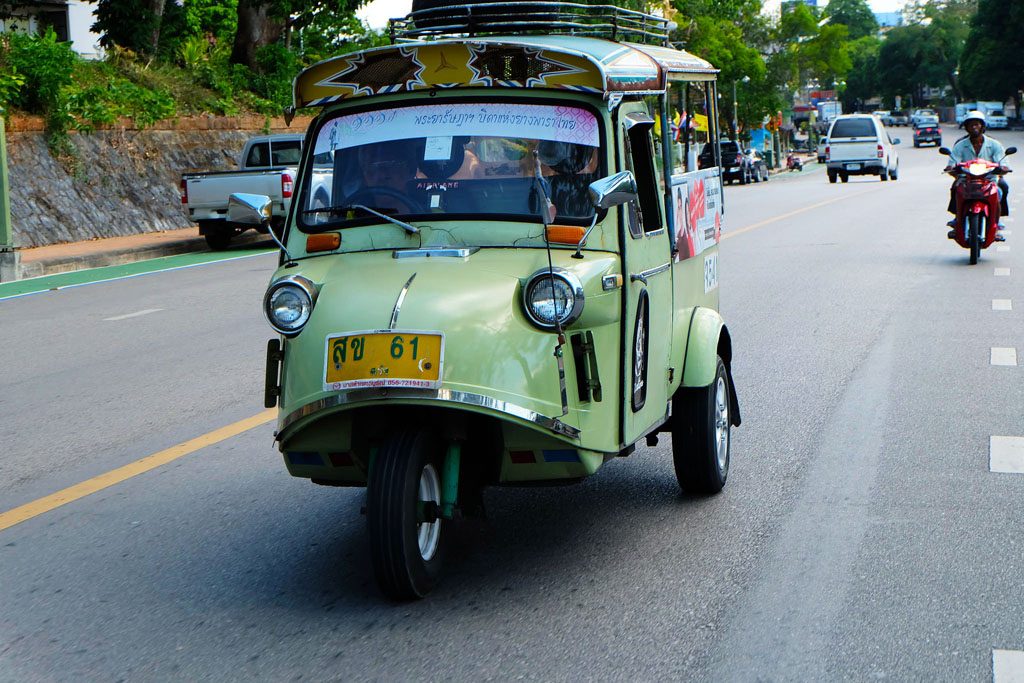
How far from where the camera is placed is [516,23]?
7.29 m

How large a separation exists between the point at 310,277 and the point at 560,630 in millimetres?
1597

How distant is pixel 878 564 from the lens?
535cm

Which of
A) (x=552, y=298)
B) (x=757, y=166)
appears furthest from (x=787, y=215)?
(x=757, y=166)

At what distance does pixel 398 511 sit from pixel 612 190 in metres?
1.36

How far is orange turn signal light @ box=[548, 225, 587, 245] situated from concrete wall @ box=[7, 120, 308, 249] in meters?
19.2

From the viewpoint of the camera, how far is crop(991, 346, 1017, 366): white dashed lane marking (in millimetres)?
9931

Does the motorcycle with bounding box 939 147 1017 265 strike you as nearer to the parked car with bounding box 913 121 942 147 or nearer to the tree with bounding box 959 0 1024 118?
the parked car with bounding box 913 121 942 147

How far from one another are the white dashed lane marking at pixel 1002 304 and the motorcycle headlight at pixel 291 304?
944cm

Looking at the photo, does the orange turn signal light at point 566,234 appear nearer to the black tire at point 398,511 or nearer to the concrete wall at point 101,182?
the black tire at point 398,511

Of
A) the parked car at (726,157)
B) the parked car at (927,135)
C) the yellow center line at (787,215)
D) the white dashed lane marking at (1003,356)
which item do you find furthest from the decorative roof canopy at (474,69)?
the parked car at (927,135)

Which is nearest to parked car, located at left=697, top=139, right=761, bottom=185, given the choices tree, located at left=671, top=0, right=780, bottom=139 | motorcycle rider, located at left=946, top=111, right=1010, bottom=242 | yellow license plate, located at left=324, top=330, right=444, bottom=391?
yellow license plate, located at left=324, top=330, right=444, bottom=391

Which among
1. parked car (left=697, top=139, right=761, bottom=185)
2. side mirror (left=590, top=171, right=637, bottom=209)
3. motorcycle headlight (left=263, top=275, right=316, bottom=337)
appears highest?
parked car (left=697, top=139, right=761, bottom=185)

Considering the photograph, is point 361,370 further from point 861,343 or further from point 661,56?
point 861,343

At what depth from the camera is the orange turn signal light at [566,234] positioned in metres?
5.21
